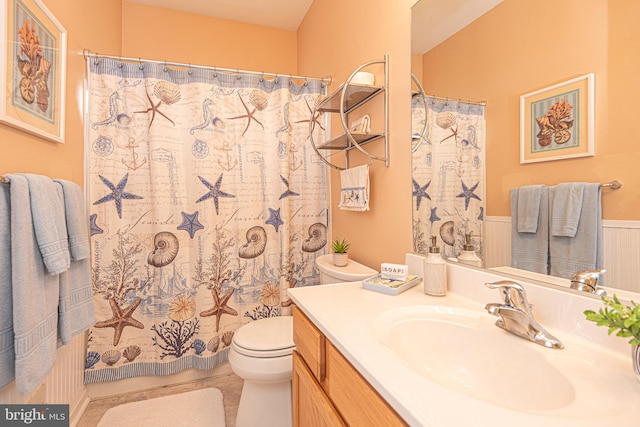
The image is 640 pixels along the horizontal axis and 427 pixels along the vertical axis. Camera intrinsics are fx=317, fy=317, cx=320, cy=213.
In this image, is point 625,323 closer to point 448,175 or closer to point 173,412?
point 448,175

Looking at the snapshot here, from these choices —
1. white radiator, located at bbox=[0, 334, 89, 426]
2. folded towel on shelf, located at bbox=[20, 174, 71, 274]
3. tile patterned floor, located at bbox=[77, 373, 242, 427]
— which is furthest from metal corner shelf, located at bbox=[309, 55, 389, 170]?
white radiator, located at bbox=[0, 334, 89, 426]

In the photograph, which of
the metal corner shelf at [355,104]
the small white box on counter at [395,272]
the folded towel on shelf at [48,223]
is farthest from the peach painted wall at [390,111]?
the folded towel on shelf at [48,223]

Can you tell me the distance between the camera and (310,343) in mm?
969

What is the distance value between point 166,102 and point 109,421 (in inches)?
69.6

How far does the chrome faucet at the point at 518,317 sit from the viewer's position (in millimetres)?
727

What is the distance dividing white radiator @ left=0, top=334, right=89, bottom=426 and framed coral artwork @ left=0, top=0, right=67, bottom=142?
0.97 m

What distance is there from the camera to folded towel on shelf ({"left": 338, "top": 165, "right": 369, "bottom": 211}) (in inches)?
61.1

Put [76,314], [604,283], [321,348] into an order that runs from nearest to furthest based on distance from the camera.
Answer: [604,283] → [321,348] → [76,314]

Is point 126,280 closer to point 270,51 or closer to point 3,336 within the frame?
point 3,336

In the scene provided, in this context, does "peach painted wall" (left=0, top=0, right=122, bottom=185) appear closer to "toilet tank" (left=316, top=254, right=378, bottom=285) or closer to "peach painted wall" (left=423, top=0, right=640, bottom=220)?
"toilet tank" (left=316, top=254, right=378, bottom=285)

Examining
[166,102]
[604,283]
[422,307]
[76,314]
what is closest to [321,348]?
[422,307]

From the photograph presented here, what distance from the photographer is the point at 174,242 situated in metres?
1.90

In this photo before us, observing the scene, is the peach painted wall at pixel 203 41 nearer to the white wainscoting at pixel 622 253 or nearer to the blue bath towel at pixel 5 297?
the blue bath towel at pixel 5 297

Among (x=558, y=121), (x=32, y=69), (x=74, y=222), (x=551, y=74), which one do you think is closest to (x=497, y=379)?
(x=558, y=121)
